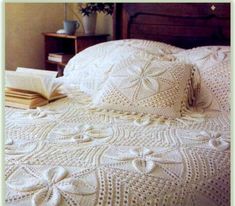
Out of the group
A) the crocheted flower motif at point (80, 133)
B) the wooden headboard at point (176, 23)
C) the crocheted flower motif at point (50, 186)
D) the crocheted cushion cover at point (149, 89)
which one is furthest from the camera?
the wooden headboard at point (176, 23)

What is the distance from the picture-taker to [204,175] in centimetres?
104

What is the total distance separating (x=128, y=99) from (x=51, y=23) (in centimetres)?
176

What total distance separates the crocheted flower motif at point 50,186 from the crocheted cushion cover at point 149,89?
64cm

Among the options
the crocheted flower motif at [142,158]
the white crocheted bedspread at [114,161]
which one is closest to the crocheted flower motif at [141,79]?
the white crocheted bedspread at [114,161]

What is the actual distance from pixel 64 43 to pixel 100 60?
4.07ft

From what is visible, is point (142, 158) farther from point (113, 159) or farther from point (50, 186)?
point (50, 186)

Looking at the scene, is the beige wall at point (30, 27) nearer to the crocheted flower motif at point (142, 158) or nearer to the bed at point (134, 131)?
the bed at point (134, 131)

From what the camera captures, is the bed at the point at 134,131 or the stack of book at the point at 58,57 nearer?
the bed at the point at 134,131

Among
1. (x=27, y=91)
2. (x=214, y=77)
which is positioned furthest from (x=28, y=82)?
(x=214, y=77)

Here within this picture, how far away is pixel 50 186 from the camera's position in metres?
0.88

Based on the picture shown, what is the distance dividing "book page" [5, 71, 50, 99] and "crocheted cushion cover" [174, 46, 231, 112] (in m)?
0.72

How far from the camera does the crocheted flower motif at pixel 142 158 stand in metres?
1.00

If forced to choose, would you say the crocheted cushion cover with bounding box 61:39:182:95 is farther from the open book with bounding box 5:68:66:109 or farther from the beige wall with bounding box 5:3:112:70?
the beige wall with bounding box 5:3:112:70

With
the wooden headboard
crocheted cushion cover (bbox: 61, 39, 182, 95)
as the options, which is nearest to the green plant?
the wooden headboard
